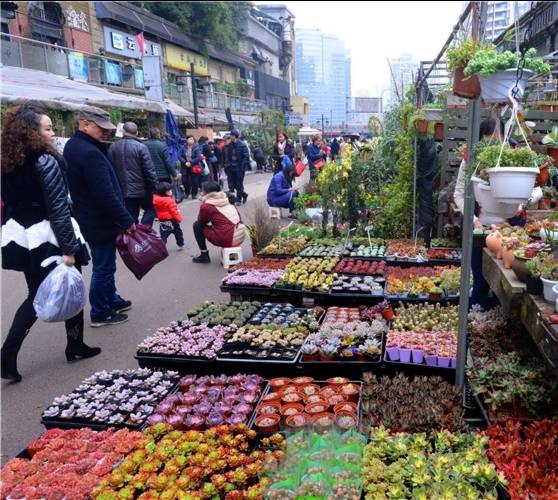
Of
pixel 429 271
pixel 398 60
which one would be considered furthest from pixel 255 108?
pixel 429 271

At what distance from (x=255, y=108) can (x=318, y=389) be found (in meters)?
39.5

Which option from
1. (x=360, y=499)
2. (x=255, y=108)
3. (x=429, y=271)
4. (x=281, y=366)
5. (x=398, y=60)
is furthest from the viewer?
(x=255, y=108)

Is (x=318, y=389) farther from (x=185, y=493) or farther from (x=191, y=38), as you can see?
(x=191, y=38)

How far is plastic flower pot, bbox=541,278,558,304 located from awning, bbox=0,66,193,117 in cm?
925

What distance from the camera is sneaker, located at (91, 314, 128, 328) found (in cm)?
519

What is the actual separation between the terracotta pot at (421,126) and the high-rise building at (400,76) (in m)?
2.54

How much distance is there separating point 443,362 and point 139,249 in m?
3.00

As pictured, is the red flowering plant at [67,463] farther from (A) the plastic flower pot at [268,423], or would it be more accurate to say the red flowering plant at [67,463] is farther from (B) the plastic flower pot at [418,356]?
(B) the plastic flower pot at [418,356]

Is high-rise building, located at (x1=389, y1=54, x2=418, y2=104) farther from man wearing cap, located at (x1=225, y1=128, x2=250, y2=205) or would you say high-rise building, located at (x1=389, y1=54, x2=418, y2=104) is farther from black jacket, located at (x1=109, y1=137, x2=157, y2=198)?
black jacket, located at (x1=109, y1=137, x2=157, y2=198)

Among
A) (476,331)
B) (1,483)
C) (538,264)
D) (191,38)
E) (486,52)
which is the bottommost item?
(1,483)

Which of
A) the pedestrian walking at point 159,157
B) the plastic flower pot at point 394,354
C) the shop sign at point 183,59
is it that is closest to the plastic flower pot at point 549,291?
the plastic flower pot at point 394,354

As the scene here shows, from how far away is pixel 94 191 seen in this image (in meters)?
4.57

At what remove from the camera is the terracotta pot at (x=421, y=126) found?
678 centimetres

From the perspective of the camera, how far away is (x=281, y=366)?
12.0 ft
